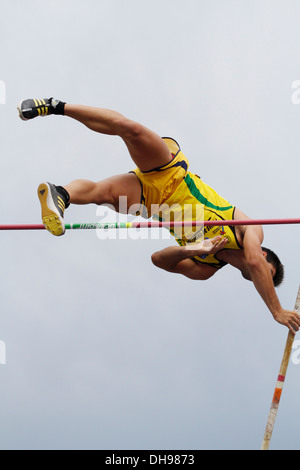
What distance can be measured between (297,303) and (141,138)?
2334 millimetres

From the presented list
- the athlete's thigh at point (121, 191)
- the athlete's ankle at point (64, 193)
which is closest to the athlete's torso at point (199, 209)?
the athlete's thigh at point (121, 191)

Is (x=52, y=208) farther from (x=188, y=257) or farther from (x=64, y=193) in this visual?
(x=188, y=257)

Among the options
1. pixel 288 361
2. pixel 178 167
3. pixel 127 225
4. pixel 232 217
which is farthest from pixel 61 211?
pixel 288 361

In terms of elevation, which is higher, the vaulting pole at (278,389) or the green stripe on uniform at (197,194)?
the green stripe on uniform at (197,194)

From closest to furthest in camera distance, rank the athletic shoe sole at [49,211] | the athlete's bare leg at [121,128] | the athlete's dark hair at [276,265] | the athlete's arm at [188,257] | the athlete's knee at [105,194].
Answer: the athletic shoe sole at [49,211]
the athlete's bare leg at [121,128]
the athlete's knee at [105,194]
the athlete's arm at [188,257]
the athlete's dark hair at [276,265]

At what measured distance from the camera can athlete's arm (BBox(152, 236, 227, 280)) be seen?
587 centimetres

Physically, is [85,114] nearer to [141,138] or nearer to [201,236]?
[141,138]

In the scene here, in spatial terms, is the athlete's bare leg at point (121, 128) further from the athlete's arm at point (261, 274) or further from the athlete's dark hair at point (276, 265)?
the athlete's dark hair at point (276, 265)

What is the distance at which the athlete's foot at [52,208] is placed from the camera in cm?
523

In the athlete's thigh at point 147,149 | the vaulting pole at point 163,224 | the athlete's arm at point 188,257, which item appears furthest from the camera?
the athlete's arm at point 188,257

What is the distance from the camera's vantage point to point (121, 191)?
590cm

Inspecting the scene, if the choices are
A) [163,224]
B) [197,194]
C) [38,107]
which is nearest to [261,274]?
[197,194]

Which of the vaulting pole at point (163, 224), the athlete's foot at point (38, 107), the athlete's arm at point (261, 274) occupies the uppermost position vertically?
the athlete's foot at point (38, 107)

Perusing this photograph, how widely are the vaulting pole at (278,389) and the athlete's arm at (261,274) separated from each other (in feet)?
1.15
